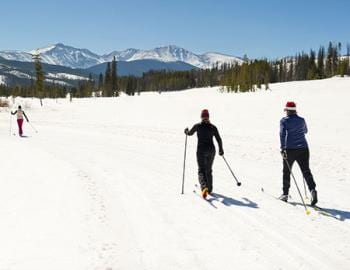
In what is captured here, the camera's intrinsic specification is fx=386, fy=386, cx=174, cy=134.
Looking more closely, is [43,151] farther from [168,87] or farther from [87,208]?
[168,87]

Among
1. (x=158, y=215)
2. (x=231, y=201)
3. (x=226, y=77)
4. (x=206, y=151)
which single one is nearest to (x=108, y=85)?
(x=226, y=77)

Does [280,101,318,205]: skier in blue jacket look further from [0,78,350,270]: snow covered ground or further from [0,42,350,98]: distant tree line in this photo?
[0,42,350,98]: distant tree line

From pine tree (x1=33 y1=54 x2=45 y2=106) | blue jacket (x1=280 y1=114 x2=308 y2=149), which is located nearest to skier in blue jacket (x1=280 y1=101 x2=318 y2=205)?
blue jacket (x1=280 y1=114 x2=308 y2=149)

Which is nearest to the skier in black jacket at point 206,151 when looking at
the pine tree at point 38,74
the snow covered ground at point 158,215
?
the snow covered ground at point 158,215

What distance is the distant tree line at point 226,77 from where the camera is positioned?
333 ft

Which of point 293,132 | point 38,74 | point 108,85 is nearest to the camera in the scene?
point 293,132

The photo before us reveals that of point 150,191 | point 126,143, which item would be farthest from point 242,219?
point 126,143

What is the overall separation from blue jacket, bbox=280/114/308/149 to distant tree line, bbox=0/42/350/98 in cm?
6527

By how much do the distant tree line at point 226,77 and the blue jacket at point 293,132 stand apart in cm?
6527

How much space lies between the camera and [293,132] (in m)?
9.57

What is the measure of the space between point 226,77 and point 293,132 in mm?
108858

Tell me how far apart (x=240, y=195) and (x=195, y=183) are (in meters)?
1.79

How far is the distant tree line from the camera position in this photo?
102m

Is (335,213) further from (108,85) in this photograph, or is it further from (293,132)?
(108,85)
